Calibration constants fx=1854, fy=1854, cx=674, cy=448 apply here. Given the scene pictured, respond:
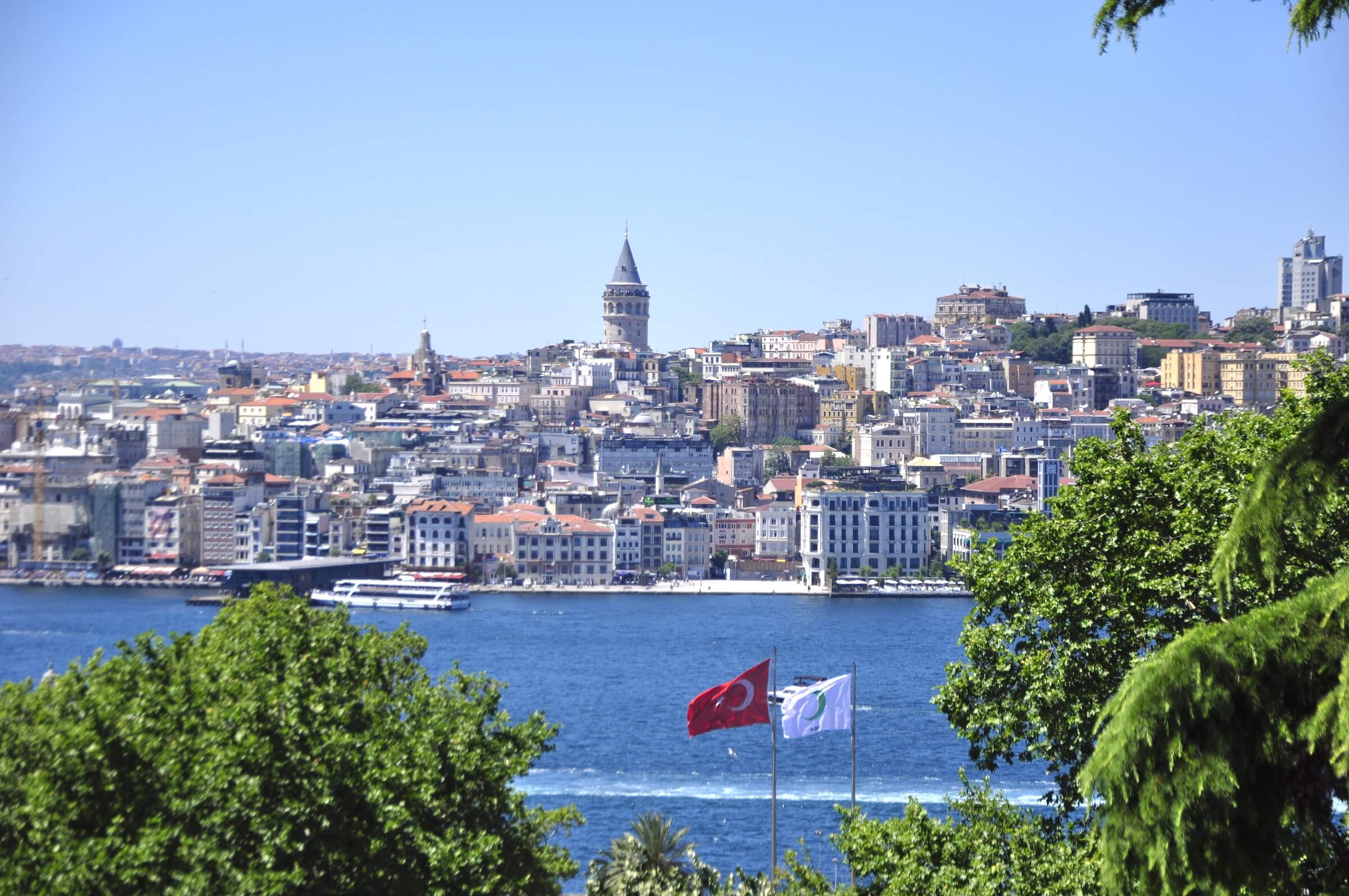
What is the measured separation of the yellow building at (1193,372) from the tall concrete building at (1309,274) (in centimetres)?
1855

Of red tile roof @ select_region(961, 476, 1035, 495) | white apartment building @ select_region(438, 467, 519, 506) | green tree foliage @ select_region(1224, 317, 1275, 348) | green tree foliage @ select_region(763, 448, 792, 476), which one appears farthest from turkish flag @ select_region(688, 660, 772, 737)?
green tree foliage @ select_region(1224, 317, 1275, 348)

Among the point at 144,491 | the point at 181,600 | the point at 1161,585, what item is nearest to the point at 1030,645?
the point at 1161,585

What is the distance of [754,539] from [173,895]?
32.6m

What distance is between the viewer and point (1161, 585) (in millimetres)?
5016

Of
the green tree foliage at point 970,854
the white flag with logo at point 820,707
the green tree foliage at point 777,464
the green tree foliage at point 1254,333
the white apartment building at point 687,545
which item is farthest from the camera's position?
the green tree foliage at point 1254,333

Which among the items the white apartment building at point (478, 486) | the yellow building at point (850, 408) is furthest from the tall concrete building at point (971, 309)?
the white apartment building at point (478, 486)

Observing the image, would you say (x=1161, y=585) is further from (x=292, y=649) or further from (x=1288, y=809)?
(x=292, y=649)

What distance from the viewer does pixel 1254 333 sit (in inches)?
2287

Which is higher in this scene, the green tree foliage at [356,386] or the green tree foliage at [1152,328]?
the green tree foliage at [1152,328]

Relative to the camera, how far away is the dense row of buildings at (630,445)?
36.1 metres

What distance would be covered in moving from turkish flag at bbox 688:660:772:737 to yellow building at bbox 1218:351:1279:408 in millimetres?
41080

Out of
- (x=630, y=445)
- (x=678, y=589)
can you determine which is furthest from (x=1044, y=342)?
(x=678, y=589)

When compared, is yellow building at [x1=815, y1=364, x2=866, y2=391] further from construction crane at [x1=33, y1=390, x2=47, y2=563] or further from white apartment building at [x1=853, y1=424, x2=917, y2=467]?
construction crane at [x1=33, y1=390, x2=47, y2=563]

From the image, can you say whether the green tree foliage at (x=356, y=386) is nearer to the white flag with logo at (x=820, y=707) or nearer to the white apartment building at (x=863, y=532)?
the white apartment building at (x=863, y=532)
